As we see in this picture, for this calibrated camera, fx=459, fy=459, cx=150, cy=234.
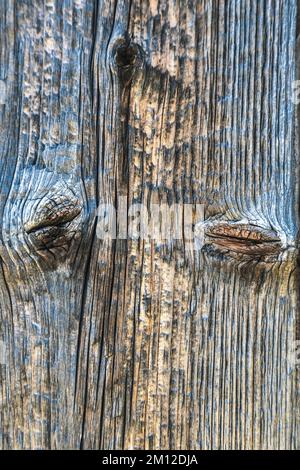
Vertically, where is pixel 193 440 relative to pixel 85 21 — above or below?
below

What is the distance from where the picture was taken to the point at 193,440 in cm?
114

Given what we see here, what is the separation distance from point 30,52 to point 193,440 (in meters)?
1.02

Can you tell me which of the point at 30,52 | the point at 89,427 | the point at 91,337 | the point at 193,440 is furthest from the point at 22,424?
the point at 30,52

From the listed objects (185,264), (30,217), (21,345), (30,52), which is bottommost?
(21,345)

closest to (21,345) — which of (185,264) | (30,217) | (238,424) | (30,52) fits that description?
(30,217)

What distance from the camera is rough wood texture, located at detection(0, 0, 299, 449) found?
107cm

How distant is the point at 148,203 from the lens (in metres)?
1.11

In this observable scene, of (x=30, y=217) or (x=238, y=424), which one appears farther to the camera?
(x=238, y=424)

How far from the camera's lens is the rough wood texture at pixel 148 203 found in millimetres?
1072

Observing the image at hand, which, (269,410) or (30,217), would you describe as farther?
(269,410)

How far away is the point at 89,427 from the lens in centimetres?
112

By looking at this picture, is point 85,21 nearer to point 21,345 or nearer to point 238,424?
point 21,345
